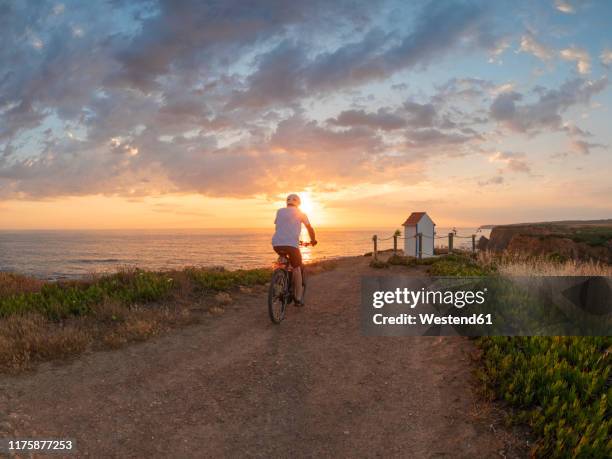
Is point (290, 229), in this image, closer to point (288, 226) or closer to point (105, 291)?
point (288, 226)

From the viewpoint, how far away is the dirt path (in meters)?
4.86

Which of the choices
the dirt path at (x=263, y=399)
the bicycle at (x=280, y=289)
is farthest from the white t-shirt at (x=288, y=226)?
the dirt path at (x=263, y=399)

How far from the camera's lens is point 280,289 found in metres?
9.52

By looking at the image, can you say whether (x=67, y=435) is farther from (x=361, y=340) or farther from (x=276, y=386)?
(x=361, y=340)

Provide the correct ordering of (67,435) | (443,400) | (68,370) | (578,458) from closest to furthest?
1. (578,458)
2. (67,435)
3. (443,400)
4. (68,370)

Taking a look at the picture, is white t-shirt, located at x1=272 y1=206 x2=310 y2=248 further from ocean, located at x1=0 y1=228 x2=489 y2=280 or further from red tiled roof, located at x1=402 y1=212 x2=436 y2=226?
red tiled roof, located at x1=402 y1=212 x2=436 y2=226

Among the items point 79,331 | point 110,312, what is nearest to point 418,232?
point 110,312

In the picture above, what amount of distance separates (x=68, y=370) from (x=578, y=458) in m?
7.39

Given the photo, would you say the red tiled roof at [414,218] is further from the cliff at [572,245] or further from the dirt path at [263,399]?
the dirt path at [263,399]

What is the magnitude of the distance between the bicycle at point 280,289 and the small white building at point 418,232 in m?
19.9

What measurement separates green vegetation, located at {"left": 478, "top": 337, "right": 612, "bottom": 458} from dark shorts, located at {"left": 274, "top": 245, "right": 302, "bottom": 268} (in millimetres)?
4260

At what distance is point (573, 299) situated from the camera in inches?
364

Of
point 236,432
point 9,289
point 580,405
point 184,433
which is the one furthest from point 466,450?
point 9,289

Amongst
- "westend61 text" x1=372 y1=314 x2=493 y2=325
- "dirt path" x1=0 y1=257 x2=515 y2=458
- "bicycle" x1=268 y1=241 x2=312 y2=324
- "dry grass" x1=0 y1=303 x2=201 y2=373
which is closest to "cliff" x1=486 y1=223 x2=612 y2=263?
"westend61 text" x1=372 y1=314 x2=493 y2=325
